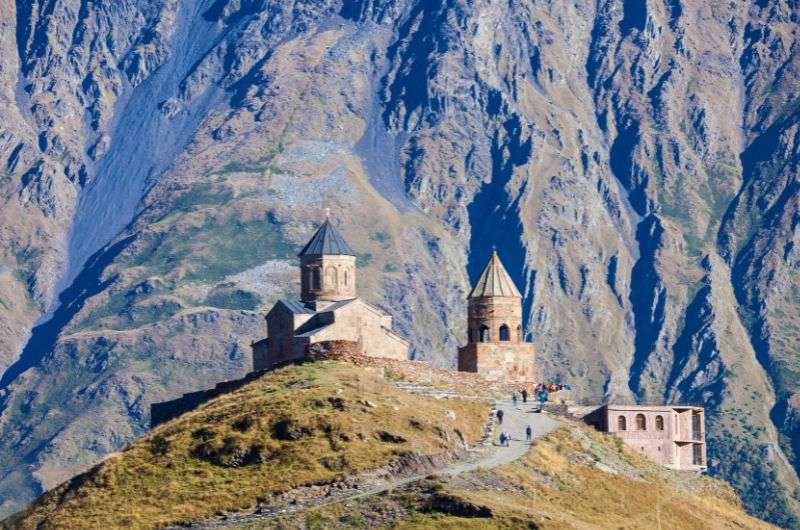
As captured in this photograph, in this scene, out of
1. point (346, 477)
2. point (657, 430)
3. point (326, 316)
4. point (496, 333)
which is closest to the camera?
point (346, 477)

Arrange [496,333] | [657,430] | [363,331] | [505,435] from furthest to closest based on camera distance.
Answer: [496,333], [363,331], [657,430], [505,435]

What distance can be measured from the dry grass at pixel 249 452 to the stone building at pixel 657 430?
63.6 ft

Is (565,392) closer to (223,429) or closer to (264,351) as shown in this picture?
(264,351)

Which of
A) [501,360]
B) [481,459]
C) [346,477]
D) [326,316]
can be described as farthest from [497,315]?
[346,477]

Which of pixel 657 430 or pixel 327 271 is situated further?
pixel 327 271

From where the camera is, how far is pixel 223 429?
355ft

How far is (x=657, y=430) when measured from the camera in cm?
13400

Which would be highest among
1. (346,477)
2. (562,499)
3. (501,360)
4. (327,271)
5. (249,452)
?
(327,271)

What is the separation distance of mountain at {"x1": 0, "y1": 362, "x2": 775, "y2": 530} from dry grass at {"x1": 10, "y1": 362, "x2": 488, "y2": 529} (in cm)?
9

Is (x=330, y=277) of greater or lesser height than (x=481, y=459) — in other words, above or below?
above

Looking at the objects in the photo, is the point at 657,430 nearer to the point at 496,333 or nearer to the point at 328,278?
the point at 496,333

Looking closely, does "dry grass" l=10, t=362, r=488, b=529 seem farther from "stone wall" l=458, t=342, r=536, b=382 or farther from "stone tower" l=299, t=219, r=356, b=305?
"stone tower" l=299, t=219, r=356, b=305

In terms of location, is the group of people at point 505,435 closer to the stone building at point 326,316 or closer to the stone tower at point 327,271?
the stone building at point 326,316

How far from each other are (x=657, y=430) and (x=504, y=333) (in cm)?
1550
